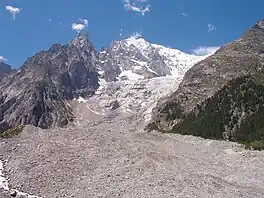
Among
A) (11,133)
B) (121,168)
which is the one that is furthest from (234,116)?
(121,168)

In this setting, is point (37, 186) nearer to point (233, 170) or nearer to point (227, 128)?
point (233, 170)

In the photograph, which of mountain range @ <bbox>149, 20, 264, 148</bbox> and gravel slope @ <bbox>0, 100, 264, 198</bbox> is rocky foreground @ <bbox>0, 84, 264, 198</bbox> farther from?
mountain range @ <bbox>149, 20, 264, 148</bbox>

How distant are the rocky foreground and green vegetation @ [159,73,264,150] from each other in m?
19.9

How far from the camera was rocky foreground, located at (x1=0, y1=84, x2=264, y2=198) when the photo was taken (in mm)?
54469

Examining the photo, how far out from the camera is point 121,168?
203ft

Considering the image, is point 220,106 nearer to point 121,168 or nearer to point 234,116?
point 234,116

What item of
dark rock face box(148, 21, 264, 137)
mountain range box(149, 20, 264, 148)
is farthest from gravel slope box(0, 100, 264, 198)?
dark rock face box(148, 21, 264, 137)

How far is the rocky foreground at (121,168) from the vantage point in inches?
2144

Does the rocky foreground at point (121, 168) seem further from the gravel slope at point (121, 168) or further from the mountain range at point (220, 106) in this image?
the mountain range at point (220, 106)

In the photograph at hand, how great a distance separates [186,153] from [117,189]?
89.5 ft

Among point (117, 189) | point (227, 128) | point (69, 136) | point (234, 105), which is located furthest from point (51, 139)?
point (234, 105)

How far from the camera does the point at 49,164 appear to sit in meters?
62.1

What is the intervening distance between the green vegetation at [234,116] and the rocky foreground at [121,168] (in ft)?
65.4

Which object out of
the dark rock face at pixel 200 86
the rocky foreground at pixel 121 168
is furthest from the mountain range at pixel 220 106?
the rocky foreground at pixel 121 168
